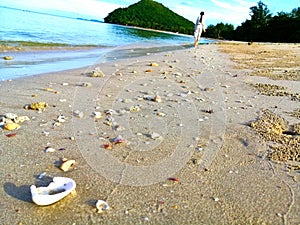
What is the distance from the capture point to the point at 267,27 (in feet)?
234

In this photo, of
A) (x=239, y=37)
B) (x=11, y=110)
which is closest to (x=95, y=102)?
(x=11, y=110)

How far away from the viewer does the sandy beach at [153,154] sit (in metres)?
2.34

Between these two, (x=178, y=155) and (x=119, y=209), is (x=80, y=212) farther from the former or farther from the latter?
(x=178, y=155)

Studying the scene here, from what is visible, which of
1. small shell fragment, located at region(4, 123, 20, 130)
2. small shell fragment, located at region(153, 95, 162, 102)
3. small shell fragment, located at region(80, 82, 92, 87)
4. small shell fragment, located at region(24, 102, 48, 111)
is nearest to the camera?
small shell fragment, located at region(4, 123, 20, 130)

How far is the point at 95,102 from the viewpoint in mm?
5148

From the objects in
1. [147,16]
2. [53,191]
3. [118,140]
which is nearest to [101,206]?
[53,191]

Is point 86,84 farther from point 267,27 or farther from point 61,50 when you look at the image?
point 267,27

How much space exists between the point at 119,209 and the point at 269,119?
312 centimetres

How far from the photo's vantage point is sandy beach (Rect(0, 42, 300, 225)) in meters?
2.34

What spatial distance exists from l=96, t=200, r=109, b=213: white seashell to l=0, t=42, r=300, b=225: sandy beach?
1.5 inches

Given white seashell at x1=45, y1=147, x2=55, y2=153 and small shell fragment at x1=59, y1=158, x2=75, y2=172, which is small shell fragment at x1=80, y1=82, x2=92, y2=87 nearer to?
white seashell at x1=45, y1=147, x2=55, y2=153

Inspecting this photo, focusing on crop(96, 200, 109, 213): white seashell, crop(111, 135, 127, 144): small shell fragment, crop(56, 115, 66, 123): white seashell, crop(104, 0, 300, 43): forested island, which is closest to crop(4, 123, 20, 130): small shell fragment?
crop(56, 115, 66, 123): white seashell

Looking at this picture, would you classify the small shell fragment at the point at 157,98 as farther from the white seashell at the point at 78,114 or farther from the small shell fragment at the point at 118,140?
the small shell fragment at the point at 118,140

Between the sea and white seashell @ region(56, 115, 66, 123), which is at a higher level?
white seashell @ region(56, 115, 66, 123)
